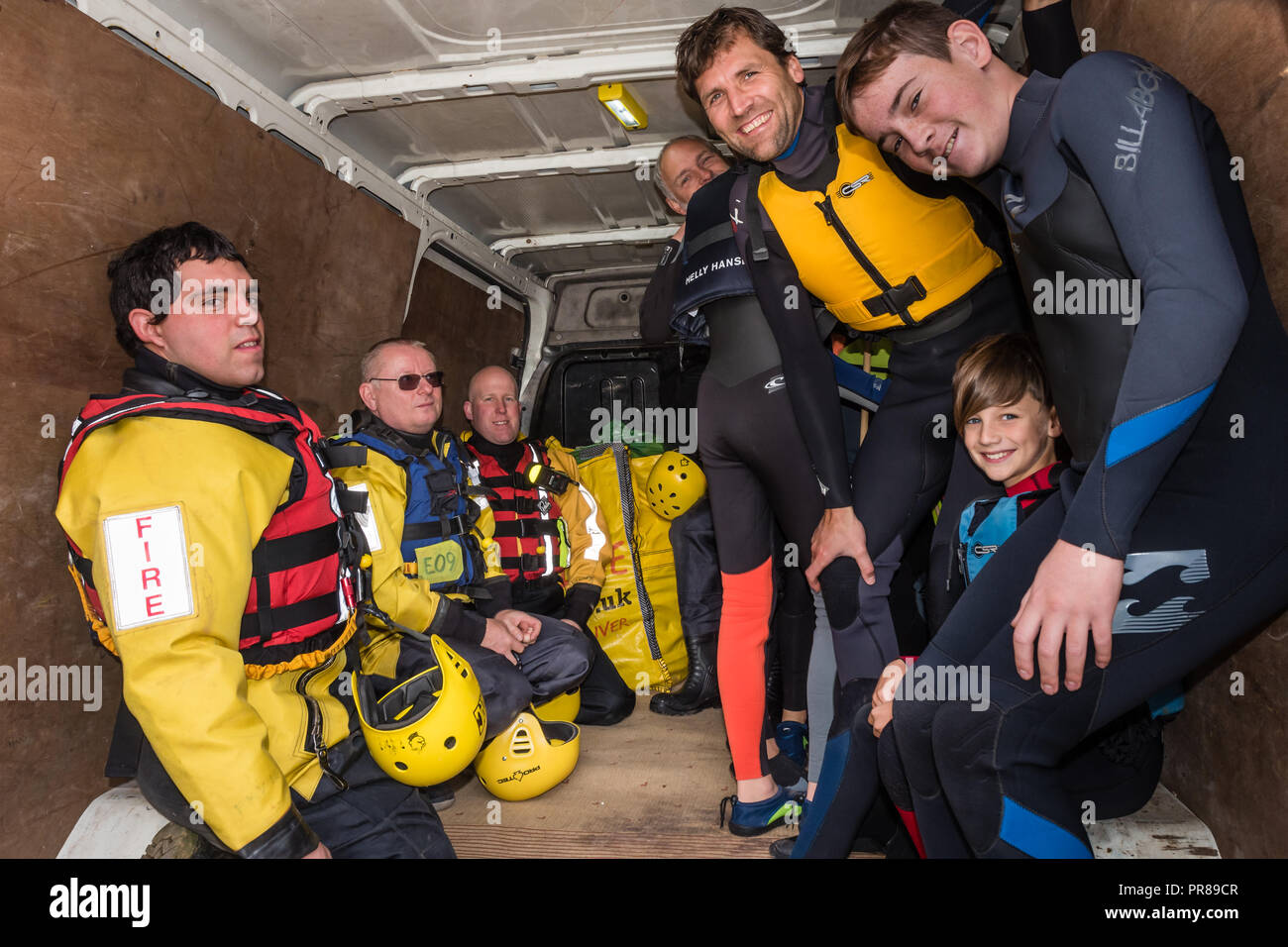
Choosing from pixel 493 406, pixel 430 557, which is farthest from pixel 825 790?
pixel 493 406

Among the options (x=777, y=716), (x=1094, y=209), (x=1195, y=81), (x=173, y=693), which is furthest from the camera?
(x=777, y=716)

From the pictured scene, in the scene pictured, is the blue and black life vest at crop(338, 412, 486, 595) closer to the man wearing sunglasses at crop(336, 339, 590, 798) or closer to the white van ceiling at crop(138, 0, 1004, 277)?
the man wearing sunglasses at crop(336, 339, 590, 798)

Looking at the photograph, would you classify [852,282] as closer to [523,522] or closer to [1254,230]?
[1254,230]

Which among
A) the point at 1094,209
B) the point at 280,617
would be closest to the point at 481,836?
the point at 280,617

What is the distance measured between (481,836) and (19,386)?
1.66m

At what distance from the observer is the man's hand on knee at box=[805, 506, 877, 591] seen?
1908 mm

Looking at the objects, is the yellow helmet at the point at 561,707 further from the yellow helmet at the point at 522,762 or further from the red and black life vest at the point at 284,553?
the red and black life vest at the point at 284,553

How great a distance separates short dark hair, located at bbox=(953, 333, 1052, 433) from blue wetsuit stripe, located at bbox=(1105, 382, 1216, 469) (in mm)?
739

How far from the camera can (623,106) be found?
111 inches

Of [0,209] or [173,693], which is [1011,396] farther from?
[0,209]

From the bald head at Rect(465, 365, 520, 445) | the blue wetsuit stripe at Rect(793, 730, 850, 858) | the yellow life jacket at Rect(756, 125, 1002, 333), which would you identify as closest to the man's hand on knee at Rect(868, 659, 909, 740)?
the blue wetsuit stripe at Rect(793, 730, 850, 858)

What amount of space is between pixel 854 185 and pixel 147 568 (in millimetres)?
1804

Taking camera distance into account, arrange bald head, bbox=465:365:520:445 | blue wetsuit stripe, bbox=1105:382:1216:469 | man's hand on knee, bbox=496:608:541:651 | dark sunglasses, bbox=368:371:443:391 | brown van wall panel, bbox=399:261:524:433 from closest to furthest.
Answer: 1. blue wetsuit stripe, bbox=1105:382:1216:469
2. man's hand on knee, bbox=496:608:541:651
3. dark sunglasses, bbox=368:371:443:391
4. bald head, bbox=465:365:520:445
5. brown van wall panel, bbox=399:261:524:433

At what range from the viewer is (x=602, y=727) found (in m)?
3.21
